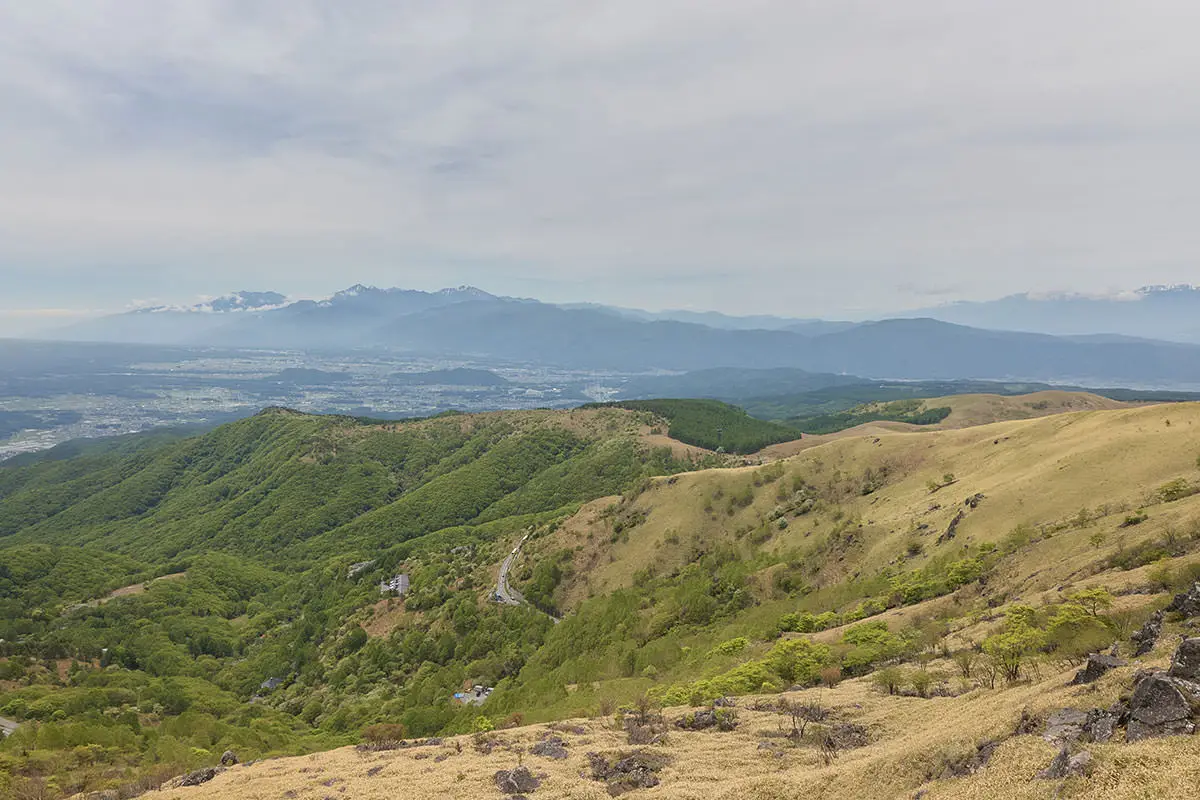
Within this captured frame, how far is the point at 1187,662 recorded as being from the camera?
1552cm

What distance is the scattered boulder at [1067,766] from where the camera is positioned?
13.1 metres

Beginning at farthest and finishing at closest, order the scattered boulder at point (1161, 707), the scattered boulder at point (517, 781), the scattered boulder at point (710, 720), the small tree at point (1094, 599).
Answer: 1. the scattered boulder at point (710, 720)
2. the small tree at point (1094, 599)
3. the scattered boulder at point (517, 781)
4. the scattered boulder at point (1161, 707)

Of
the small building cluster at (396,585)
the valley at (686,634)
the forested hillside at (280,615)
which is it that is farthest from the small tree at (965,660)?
the small building cluster at (396,585)

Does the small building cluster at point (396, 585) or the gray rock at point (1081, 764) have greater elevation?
the gray rock at point (1081, 764)

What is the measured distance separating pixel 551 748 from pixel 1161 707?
22.8 meters

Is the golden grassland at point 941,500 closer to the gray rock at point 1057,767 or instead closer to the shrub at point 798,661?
the shrub at point 798,661

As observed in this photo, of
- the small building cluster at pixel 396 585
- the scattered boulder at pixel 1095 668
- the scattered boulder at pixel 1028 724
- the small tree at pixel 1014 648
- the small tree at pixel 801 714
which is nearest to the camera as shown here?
the scattered boulder at pixel 1028 724

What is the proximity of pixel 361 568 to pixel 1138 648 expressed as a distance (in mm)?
128279

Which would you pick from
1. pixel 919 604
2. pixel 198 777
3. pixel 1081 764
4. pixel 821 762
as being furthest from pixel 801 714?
pixel 198 777

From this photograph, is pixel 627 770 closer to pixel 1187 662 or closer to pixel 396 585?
pixel 1187 662

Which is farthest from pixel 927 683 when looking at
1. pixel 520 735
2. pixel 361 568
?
pixel 361 568

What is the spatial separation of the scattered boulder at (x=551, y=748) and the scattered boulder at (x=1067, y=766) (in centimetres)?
1891

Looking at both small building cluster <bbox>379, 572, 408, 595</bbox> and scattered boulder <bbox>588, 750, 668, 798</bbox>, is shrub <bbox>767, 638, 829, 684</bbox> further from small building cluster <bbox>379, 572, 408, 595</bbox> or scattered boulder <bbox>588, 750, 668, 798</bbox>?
small building cluster <bbox>379, 572, 408, 595</bbox>

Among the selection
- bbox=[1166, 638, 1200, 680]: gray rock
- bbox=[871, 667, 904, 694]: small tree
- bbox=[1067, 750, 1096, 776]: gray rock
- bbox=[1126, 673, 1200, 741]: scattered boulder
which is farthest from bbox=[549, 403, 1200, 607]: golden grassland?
bbox=[1067, 750, 1096, 776]: gray rock
